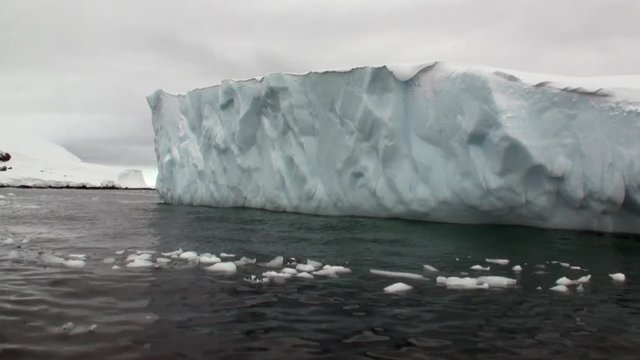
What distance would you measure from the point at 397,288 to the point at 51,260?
5387 millimetres

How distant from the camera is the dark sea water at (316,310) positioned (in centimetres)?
454

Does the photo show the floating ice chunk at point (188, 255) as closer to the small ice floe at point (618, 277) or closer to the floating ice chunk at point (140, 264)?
the floating ice chunk at point (140, 264)

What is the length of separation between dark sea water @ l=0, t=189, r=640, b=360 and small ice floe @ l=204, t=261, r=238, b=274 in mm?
164

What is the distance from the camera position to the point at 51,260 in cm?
848

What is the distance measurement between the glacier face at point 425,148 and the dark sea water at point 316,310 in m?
2.86

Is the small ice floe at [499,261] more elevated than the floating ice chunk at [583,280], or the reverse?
the small ice floe at [499,261]

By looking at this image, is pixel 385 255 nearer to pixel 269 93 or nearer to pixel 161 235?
pixel 161 235

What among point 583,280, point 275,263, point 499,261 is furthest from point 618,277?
point 275,263

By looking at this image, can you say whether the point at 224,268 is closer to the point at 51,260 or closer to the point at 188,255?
the point at 188,255

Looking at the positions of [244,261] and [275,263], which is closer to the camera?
[275,263]

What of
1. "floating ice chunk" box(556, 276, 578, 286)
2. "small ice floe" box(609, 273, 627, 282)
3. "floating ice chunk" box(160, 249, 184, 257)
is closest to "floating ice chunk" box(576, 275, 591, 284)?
"floating ice chunk" box(556, 276, 578, 286)

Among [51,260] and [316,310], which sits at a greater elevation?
[51,260]

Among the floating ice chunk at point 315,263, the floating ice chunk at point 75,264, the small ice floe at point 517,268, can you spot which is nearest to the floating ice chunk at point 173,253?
the floating ice chunk at point 75,264

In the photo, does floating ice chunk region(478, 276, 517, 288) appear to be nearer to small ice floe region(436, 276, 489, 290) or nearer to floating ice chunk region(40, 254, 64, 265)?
small ice floe region(436, 276, 489, 290)
